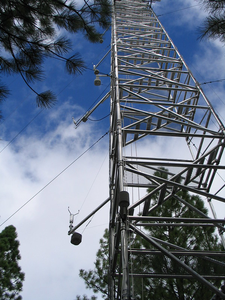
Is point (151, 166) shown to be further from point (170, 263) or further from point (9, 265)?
point (9, 265)

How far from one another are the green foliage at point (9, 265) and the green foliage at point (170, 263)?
11.8ft

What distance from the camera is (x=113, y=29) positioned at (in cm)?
1102

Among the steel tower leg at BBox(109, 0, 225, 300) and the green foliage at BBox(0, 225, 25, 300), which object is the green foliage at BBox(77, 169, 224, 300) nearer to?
the steel tower leg at BBox(109, 0, 225, 300)

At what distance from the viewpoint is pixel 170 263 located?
15.5 feet

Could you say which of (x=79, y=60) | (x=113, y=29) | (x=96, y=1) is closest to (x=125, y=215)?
(x=79, y=60)

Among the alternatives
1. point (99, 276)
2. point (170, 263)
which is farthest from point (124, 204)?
point (99, 276)

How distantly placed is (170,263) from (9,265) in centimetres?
880

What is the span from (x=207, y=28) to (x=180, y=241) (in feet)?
16.7

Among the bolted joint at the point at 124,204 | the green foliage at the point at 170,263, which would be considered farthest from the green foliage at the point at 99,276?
the bolted joint at the point at 124,204

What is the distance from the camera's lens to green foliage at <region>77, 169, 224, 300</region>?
191 inches

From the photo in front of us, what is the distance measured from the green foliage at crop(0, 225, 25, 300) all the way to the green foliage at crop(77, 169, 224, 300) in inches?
142

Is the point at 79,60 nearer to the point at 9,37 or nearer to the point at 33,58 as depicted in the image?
the point at 33,58

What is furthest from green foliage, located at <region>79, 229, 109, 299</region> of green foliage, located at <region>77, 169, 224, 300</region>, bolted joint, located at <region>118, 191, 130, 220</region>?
bolted joint, located at <region>118, 191, 130, 220</region>

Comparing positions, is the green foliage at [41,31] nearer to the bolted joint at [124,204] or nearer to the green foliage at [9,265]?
the bolted joint at [124,204]
